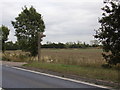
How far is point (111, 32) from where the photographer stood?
1481 centimetres

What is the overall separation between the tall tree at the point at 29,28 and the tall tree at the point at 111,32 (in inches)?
532

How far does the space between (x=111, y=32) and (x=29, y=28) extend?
14.8 meters

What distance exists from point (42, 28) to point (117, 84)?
19.2 metres

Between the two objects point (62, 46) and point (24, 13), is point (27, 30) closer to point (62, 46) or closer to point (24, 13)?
point (24, 13)

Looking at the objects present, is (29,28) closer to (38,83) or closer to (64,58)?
(64,58)

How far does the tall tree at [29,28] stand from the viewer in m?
28.3

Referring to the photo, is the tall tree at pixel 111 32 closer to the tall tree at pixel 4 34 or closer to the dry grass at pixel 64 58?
the dry grass at pixel 64 58

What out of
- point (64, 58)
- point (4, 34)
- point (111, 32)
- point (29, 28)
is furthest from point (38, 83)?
point (4, 34)

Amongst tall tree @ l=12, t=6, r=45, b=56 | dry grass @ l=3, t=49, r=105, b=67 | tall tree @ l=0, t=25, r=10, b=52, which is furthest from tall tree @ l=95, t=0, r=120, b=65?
tall tree @ l=0, t=25, r=10, b=52

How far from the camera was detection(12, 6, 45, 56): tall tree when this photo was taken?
28312 millimetres

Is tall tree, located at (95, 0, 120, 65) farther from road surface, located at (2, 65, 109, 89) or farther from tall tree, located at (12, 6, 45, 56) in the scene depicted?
tall tree, located at (12, 6, 45, 56)

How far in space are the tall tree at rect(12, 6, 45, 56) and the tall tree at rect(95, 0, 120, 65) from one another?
1351cm

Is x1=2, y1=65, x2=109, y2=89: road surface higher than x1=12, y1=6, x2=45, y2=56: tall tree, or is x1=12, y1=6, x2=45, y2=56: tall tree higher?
x1=12, y1=6, x2=45, y2=56: tall tree

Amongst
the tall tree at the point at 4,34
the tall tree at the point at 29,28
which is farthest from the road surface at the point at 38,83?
the tall tree at the point at 4,34
